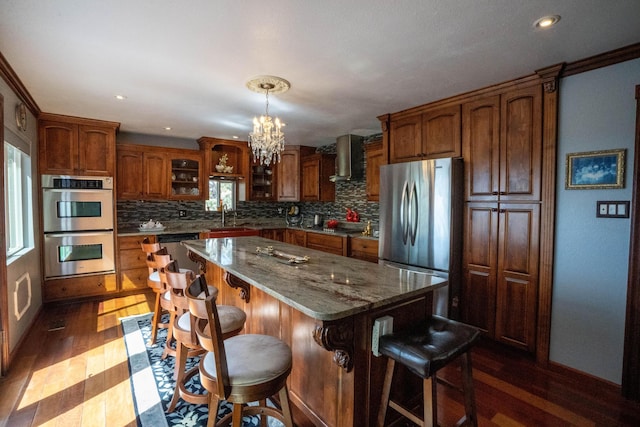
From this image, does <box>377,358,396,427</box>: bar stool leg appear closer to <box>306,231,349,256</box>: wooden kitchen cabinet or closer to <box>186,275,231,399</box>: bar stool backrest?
<box>186,275,231,399</box>: bar stool backrest

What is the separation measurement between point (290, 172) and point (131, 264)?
2960 mm

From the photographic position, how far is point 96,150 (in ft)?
13.6

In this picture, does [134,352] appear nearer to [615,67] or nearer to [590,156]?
[590,156]

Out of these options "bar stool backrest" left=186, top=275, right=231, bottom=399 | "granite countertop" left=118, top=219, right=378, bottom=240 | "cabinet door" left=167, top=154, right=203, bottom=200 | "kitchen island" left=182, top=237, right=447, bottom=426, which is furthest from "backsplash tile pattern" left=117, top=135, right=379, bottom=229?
"bar stool backrest" left=186, top=275, right=231, bottom=399

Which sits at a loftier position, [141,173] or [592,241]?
[141,173]

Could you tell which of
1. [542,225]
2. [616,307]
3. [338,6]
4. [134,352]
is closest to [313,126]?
[338,6]

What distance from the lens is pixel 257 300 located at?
2236mm

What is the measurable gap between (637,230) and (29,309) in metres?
5.29

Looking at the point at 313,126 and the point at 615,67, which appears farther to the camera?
the point at 313,126

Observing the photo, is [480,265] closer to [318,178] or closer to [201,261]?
[201,261]

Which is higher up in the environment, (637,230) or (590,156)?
(590,156)

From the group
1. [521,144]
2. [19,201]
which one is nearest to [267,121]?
[521,144]

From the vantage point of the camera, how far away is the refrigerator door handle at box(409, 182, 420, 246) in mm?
3148

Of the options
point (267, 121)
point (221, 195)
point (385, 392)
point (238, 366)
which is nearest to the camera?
point (238, 366)
